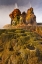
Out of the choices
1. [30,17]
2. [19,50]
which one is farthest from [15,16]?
[19,50]

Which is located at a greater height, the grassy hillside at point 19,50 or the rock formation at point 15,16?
the rock formation at point 15,16

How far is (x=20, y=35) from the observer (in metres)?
28.8

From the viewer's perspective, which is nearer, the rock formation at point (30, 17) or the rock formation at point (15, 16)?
the rock formation at point (30, 17)

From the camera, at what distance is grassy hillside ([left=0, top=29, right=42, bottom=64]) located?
2181 cm

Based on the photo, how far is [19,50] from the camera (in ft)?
78.4

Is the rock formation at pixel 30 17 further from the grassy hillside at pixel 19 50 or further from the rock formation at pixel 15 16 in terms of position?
the grassy hillside at pixel 19 50

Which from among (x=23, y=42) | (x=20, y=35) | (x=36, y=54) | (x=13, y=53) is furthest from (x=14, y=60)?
(x=20, y=35)

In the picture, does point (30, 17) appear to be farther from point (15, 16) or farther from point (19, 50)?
point (19, 50)

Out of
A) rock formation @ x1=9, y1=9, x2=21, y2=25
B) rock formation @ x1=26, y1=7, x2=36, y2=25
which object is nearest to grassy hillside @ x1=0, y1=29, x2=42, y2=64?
rock formation @ x1=26, y1=7, x2=36, y2=25

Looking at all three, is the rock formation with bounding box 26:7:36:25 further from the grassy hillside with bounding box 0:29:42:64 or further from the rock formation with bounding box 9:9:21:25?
the grassy hillside with bounding box 0:29:42:64

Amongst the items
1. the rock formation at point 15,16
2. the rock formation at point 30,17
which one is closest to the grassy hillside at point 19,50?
the rock formation at point 30,17

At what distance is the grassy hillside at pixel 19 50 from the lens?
71.6 ft

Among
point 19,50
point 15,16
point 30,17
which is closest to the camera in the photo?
point 19,50

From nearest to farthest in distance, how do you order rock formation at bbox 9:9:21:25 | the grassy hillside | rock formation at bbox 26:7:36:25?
the grassy hillside → rock formation at bbox 26:7:36:25 → rock formation at bbox 9:9:21:25
